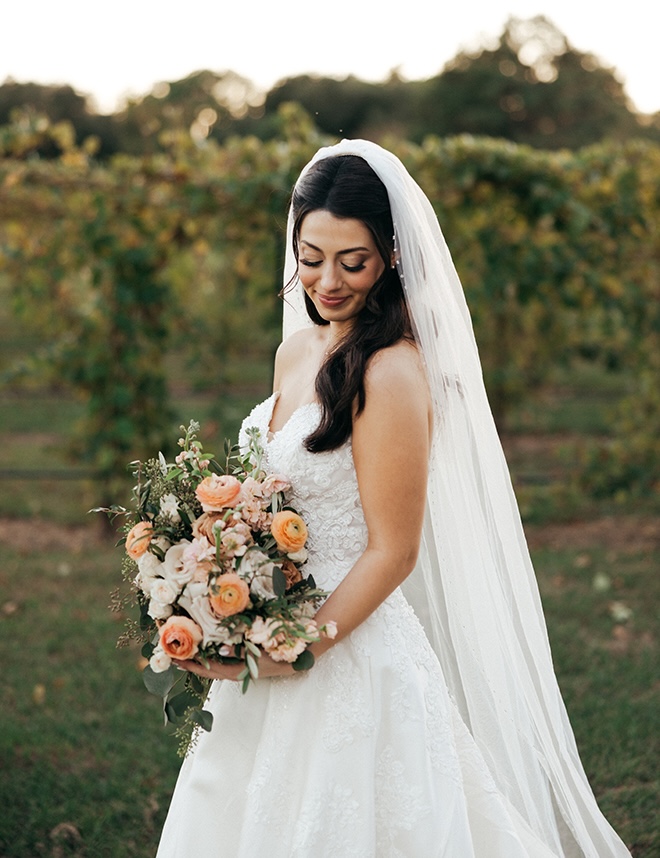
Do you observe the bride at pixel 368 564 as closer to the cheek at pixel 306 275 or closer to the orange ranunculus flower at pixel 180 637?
the cheek at pixel 306 275

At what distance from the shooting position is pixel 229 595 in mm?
1888

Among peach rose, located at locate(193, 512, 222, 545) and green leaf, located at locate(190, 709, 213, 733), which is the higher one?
peach rose, located at locate(193, 512, 222, 545)

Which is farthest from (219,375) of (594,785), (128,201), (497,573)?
(497,573)

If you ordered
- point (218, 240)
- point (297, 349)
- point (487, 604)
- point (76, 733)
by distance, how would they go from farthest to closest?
1. point (218, 240)
2. point (76, 733)
3. point (297, 349)
4. point (487, 604)

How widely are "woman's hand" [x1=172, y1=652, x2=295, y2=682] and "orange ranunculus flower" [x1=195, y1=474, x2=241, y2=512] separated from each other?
1.09 feet

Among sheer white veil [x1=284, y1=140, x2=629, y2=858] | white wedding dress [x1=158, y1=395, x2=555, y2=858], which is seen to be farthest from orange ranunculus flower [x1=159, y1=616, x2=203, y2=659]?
sheer white veil [x1=284, y1=140, x2=629, y2=858]

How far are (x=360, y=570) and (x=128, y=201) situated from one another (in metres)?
4.84

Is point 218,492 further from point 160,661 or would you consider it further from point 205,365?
point 205,365

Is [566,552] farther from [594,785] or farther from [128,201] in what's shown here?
[128,201]

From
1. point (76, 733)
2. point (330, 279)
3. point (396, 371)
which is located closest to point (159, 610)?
point (396, 371)

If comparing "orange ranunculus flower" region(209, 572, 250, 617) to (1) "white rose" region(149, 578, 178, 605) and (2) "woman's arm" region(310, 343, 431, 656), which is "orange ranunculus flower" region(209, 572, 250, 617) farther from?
(2) "woman's arm" region(310, 343, 431, 656)

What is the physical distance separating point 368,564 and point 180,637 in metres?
0.44

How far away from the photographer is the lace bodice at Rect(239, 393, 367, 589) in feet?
7.13

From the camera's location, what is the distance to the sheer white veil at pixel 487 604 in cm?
244
